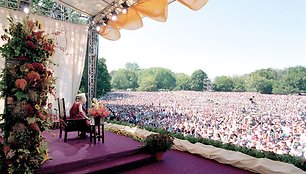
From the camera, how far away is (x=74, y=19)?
23.2ft

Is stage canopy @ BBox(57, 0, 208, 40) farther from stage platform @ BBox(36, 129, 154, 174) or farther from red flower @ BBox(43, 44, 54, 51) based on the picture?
stage platform @ BBox(36, 129, 154, 174)

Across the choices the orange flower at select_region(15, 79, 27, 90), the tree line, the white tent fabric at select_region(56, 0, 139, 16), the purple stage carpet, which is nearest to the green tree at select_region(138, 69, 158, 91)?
the tree line

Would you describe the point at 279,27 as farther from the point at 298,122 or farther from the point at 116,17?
the point at 116,17

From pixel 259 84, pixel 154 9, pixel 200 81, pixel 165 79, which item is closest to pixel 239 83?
pixel 259 84

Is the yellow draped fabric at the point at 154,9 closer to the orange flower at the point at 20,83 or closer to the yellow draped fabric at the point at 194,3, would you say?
the yellow draped fabric at the point at 194,3

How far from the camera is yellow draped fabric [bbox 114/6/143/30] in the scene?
15.8 ft

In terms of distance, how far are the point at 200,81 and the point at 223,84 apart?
156cm

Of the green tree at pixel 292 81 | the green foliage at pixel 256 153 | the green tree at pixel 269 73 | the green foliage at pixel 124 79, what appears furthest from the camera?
the green foliage at pixel 124 79

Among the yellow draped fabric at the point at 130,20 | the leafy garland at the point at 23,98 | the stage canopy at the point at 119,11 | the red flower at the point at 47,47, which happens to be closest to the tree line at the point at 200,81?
the stage canopy at the point at 119,11

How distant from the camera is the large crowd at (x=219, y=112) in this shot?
9.27 m

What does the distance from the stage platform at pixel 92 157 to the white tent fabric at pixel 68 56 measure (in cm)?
265

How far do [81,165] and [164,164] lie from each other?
1.40 metres

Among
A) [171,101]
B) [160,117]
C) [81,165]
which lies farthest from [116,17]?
[171,101]

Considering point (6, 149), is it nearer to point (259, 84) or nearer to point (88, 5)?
point (88, 5)
